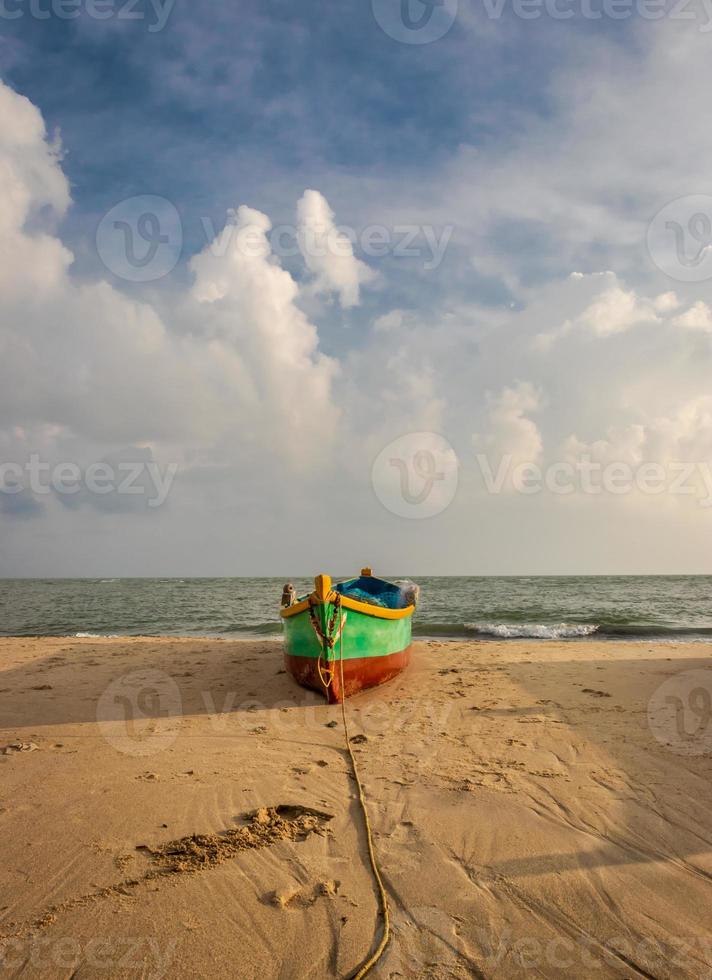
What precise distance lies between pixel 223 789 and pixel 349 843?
5.06ft

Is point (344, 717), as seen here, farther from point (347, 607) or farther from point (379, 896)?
point (379, 896)

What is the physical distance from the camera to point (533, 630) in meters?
20.5

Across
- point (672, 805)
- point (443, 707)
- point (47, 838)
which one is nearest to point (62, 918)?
point (47, 838)

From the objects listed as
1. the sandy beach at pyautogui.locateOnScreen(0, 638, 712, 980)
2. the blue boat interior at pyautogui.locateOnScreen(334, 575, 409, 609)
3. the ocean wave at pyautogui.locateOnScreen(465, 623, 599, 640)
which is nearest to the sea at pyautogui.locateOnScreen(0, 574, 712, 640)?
the ocean wave at pyautogui.locateOnScreen(465, 623, 599, 640)

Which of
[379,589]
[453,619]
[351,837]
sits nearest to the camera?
[351,837]

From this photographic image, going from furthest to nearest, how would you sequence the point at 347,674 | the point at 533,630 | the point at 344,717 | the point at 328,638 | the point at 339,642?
the point at 533,630 < the point at 347,674 < the point at 339,642 < the point at 328,638 < the point at 344,717

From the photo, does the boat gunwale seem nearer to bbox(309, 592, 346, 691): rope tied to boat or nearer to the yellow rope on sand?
bbox(309, 592, 346, 691): rope tied to boat

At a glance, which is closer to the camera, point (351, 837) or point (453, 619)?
point (351, 837)

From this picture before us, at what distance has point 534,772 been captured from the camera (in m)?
5.62

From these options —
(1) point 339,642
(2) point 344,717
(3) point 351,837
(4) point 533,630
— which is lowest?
(4) point 533,630

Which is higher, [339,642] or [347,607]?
[347,607]

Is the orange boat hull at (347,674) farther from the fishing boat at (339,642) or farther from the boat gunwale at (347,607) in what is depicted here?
the boat gunwale at (347,607)

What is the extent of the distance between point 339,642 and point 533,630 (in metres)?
14.2

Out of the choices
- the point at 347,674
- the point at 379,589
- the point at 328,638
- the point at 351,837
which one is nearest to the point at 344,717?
the point at 328,638
